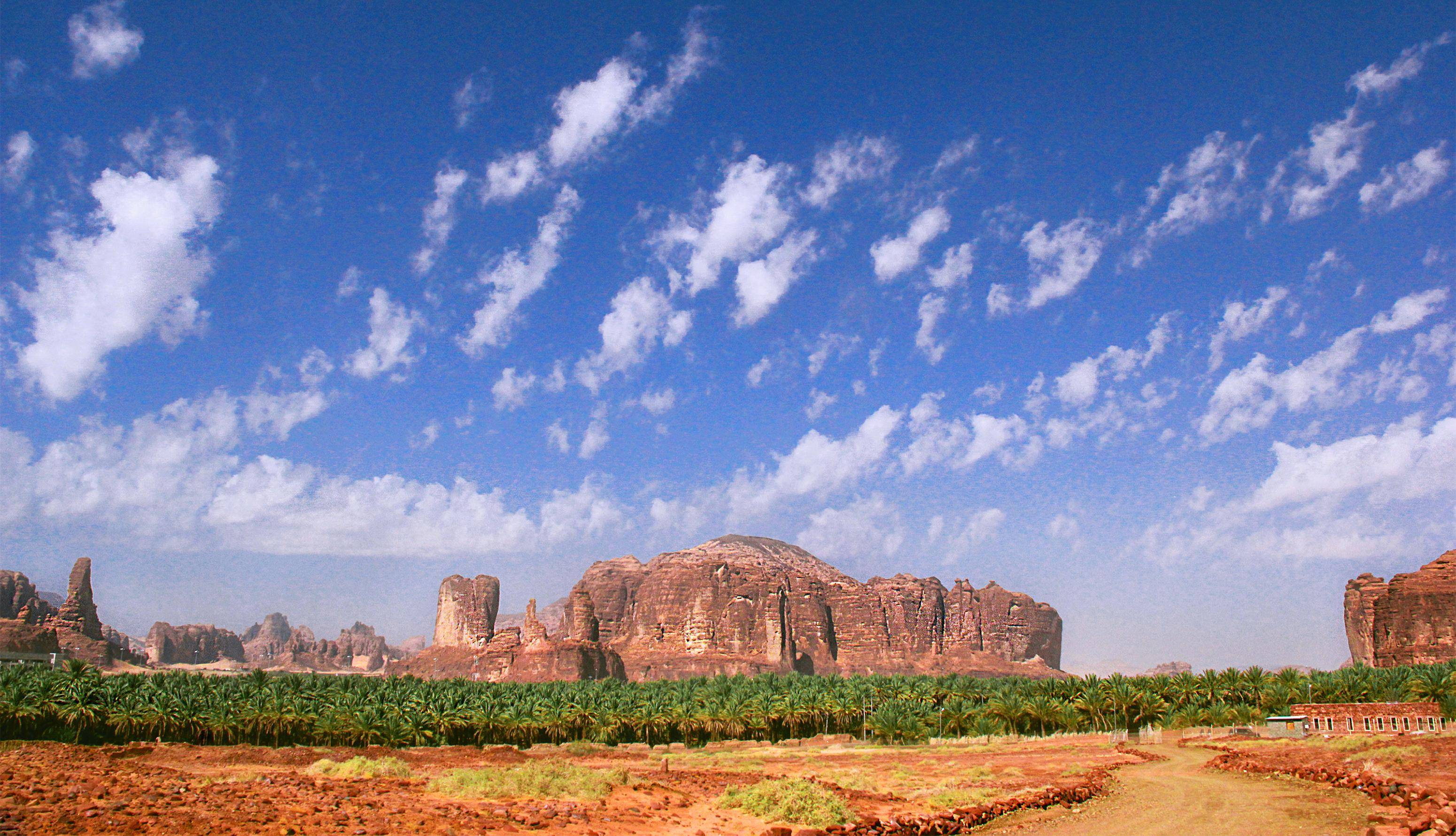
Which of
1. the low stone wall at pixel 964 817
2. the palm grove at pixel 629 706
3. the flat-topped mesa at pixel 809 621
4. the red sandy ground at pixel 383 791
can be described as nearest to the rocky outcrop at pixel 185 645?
the flat-topped mesa at pixel 809 621

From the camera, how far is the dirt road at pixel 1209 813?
856 inches

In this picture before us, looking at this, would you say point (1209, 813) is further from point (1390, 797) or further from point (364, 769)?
point (364, 769)

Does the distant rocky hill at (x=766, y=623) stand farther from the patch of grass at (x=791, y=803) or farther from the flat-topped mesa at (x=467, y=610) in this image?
the patch of grass at (x=791, y=803)

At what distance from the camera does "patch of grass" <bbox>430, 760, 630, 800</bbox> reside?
26031mm

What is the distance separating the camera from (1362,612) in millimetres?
116188

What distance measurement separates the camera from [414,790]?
27.2 m

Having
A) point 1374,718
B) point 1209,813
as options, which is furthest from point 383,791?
point 1374,718

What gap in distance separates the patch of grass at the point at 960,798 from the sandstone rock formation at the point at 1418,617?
90.2 meters

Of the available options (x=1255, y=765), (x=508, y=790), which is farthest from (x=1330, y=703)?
(x=508, y=790)

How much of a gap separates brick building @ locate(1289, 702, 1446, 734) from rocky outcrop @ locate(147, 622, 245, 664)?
181m

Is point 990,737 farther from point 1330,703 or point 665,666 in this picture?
point 665,666

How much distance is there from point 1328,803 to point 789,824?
16.4 meters

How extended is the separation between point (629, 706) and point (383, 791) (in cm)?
4344

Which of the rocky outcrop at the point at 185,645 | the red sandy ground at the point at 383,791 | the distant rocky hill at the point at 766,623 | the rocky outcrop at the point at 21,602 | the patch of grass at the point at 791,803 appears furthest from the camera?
the rocky outcrop at the point at 185,645
